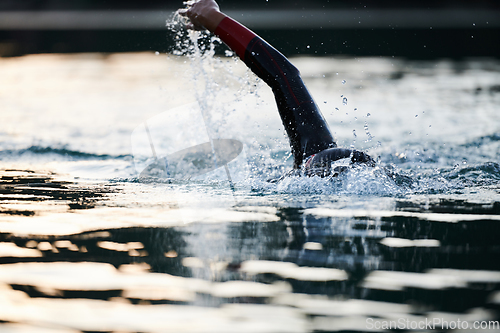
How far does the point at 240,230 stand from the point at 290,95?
1.42 m

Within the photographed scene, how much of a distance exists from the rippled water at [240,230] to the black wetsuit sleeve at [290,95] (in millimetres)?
279

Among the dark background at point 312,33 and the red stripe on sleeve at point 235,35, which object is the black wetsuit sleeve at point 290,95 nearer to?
the red stripe on sleeve at point 235,35

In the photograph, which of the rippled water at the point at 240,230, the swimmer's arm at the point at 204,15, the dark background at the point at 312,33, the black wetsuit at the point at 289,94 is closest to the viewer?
the rippled water at the point at 240,230

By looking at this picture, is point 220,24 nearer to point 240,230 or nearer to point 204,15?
point 204,15

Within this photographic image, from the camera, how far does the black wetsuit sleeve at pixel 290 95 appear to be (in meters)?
4.61

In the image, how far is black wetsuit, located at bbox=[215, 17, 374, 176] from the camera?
4.61 meters

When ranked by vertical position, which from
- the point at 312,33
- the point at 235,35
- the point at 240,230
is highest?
the point at 312,33

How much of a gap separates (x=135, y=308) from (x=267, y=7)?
3664cm

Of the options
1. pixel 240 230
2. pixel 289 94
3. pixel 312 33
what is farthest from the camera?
pixel 312 33

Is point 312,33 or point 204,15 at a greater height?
point 312,33

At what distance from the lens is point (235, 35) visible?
15.5 ft

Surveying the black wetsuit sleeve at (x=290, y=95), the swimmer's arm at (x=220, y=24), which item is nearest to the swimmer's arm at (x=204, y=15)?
the swimmer's arm at (x=220, y=24)

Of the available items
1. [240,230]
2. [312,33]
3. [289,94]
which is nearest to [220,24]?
[289,94]

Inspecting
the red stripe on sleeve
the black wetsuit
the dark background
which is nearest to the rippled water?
the black wetsuit
